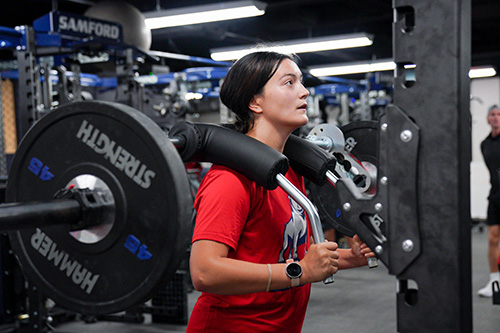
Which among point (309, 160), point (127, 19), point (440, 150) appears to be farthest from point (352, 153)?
point (127, 19)

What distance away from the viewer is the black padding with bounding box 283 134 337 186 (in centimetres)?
159

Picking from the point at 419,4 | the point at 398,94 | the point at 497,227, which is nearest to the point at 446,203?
the point at 398,94

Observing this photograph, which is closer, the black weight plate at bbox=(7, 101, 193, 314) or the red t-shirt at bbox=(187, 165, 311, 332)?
the black weight plate at bbox=(7, 101, 193, 314)

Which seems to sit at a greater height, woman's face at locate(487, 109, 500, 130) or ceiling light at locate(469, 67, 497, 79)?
ceiling light at locate(469, 67, 497, 79)

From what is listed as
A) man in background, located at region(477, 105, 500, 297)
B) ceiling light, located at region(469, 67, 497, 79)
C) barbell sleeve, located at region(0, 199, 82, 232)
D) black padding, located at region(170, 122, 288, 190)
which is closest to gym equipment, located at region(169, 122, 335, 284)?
black padding, located at region(170, 122, 288, 190)

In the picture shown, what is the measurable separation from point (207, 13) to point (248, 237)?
5.25 meters

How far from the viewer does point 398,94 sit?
1.02 metres

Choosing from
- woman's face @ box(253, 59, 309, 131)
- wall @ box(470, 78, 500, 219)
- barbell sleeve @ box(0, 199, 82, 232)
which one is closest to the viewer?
barbell sleeve @ box(0, 199, 82, 232)

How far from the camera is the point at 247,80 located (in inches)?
62.2

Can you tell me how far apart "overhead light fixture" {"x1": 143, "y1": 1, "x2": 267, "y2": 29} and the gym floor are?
2982 millimetres

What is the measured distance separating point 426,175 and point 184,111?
6594 millimetres

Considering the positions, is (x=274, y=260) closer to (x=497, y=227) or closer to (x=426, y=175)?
(x=426, y=175)

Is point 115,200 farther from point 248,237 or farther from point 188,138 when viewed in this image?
point 248,237

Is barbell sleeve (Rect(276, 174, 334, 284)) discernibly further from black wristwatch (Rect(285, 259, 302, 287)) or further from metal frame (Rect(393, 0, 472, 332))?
metal frame (Rect(393, 0, 472, 332))
